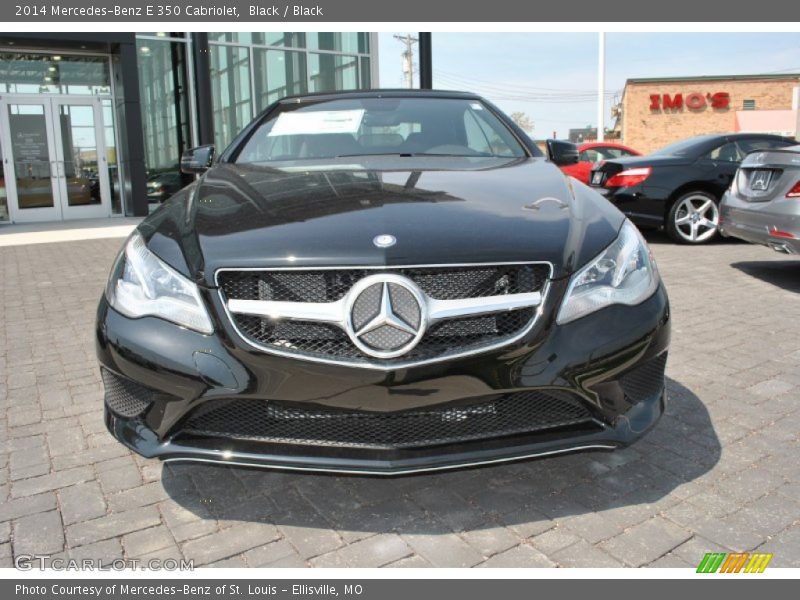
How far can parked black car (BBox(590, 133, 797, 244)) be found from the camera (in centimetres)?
885

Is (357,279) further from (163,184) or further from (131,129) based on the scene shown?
(163,184)

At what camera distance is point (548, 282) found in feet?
7.28

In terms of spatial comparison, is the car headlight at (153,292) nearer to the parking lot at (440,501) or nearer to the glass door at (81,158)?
the parking lot at (440,501)

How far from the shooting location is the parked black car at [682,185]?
885 cm

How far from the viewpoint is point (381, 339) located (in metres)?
2.10

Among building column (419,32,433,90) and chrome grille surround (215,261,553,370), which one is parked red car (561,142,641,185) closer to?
building column (419,32,433,90)

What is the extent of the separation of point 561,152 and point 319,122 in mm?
1361

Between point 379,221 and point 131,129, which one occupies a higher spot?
point 131,129

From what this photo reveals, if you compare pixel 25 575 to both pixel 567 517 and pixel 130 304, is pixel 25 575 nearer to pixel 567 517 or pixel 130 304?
pixel 130 304

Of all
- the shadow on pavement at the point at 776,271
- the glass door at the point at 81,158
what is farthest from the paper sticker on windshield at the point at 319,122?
the glass door at the point at 81,158

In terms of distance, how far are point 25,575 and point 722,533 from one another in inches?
87.0

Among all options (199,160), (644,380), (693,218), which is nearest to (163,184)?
(693,218)

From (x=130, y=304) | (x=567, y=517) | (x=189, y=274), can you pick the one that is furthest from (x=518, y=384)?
(x=130, y=304)
